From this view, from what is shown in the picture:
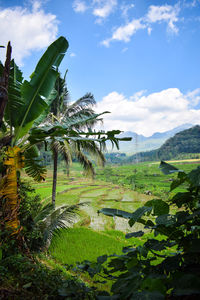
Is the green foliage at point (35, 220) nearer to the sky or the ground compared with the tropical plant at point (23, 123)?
nearer to the ground

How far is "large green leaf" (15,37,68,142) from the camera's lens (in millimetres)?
2234

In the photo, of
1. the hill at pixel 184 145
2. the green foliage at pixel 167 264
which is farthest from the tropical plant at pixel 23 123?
the hill at pixel 184 145

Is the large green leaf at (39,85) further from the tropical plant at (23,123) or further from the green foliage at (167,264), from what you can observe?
the green foliage at (167,264)

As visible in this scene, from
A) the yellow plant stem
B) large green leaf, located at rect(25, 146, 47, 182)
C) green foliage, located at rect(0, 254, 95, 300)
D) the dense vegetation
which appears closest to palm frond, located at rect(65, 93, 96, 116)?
the dense vegetation

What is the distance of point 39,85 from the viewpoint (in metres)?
2.30

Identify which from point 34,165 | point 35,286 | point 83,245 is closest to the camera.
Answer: point 35,286

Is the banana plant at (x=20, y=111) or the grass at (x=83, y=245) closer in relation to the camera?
the banana plant at (x=20, y=111)

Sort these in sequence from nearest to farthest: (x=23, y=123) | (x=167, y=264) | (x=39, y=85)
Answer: (x=167, y=264), (x=39, y=85), (x=23, y=123)

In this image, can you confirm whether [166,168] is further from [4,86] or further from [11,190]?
[11,190]

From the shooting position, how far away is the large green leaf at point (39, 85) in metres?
2.23

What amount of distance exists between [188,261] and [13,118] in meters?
2.55

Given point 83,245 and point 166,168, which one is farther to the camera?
point 83,245

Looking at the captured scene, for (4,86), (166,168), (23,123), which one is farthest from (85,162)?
(166,168)

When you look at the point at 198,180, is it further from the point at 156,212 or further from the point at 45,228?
the point at 45,228
